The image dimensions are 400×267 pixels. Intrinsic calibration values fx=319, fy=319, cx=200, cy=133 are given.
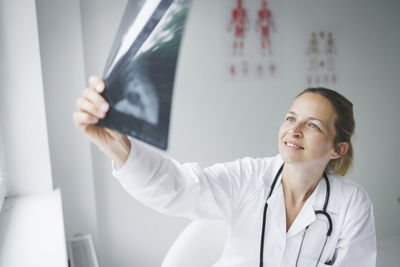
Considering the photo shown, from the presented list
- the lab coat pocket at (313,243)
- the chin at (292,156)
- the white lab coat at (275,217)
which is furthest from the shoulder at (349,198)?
the chin at (292,156)

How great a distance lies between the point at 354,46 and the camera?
263 centimetres

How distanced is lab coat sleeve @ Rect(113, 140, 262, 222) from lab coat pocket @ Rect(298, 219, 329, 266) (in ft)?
0.94

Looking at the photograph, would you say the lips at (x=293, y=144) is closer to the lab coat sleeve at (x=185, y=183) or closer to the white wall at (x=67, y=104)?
the lab coat sleeve at (x=185, y=183)

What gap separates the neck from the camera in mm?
1329

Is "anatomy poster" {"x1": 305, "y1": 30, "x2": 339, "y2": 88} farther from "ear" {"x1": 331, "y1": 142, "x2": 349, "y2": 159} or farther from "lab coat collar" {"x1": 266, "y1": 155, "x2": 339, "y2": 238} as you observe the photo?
"lab coat collar" {"x1": 266, "y1": 155, "x2": 339, "y2": 238}

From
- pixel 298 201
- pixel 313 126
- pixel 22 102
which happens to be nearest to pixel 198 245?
pixel 298 201

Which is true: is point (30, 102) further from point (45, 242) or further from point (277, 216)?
point (277, 216)

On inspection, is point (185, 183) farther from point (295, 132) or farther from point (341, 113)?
point (341, 113)

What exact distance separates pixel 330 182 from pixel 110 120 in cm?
113

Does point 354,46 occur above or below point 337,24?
below

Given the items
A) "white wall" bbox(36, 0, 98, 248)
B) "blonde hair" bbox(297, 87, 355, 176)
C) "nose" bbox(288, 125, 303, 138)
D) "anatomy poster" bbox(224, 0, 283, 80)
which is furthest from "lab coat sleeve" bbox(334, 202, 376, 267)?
"white wall" bbox(36, 0, 98, 248)

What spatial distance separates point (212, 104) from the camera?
2256 millimetres

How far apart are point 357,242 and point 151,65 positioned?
3.84 feet

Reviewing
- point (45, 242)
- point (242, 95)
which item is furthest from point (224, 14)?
point (45, 242)
